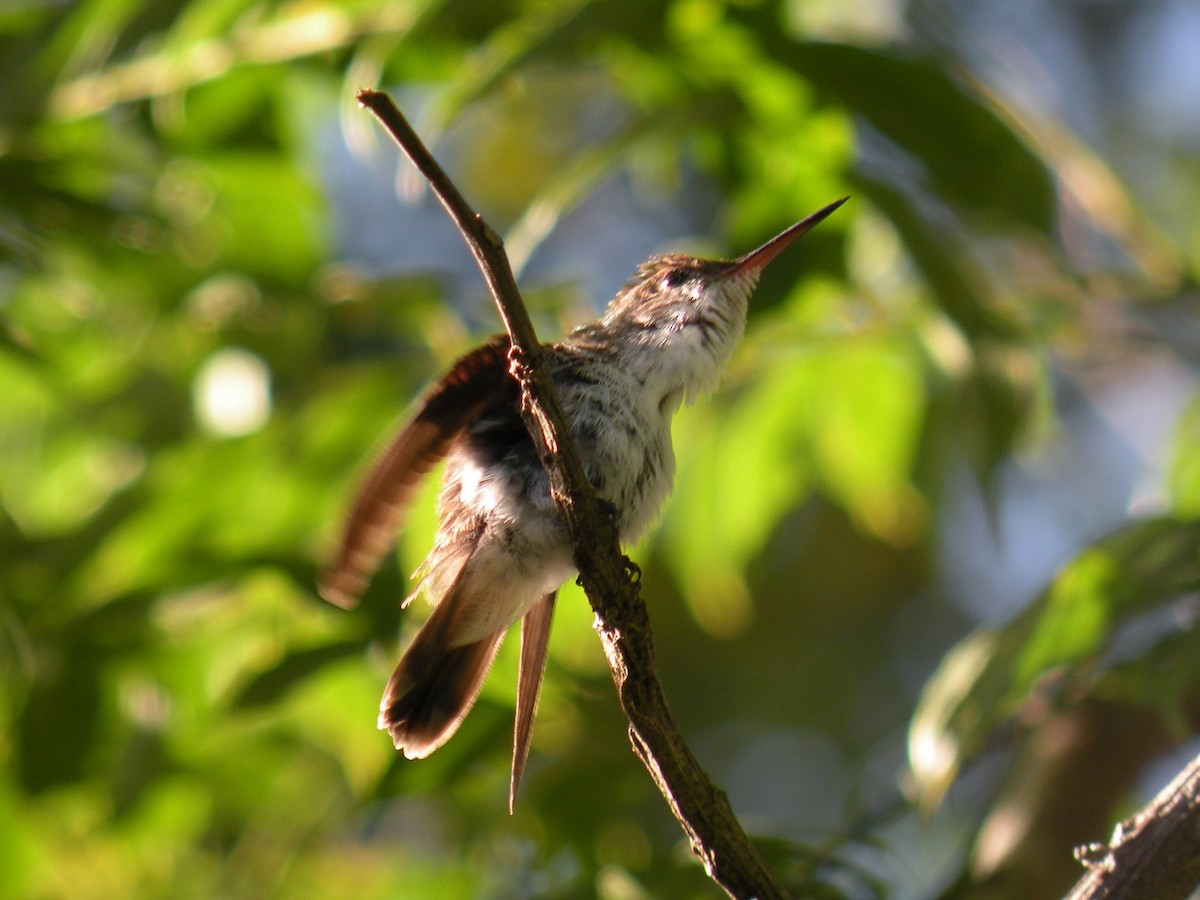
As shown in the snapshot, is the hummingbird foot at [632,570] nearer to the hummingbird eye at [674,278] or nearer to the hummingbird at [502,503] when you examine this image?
the hummingbird at [502,503]

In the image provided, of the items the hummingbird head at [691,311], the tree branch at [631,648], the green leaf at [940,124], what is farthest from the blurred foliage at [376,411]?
the tree branch at [631,648]

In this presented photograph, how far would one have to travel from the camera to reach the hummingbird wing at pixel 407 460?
8.22ft

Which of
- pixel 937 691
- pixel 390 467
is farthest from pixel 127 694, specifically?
pixel 937 691

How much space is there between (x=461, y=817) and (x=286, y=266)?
5.85 ft

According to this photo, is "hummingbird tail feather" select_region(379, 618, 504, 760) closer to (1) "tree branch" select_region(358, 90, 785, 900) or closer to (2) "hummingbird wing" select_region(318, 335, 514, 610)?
(2) "hummingbird wing" select_region(318, 335, 514, 610)

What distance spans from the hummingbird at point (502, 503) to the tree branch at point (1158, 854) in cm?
107

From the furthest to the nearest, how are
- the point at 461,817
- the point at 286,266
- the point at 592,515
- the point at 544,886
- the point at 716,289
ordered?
the point at 286,266 → the point at 461,817 → the point at 544,886 → the point at 716,289 → the point at 592,515

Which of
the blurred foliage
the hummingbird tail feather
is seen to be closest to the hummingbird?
the hummingbird tail feather

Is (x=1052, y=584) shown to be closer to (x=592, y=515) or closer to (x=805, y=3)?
(x=592, y=515)

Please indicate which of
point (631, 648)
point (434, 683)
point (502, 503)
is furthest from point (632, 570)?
point (434, 683)

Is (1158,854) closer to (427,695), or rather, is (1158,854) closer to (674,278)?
(427,695)

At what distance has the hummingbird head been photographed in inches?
125

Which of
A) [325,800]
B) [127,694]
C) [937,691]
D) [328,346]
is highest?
[328,346]

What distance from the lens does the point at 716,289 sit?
132 inches
